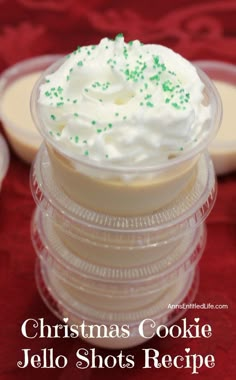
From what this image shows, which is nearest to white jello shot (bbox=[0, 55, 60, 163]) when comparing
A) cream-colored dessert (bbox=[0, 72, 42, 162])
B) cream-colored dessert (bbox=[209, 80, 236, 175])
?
cream-colored dessert (bbox=[0, 72, 42, 162])

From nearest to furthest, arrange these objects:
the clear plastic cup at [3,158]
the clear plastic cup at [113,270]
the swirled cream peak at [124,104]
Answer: the swirled cream peak at [124,104] < the clear plastic cup at [113,270] < the clear plastic cup at [3,158]

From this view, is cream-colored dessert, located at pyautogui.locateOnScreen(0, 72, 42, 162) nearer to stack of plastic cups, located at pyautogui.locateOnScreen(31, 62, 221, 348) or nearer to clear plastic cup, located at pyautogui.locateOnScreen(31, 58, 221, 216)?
stack of plastic cups, located at pyautogui.locateOnScreen(31, 62, 221, 348)

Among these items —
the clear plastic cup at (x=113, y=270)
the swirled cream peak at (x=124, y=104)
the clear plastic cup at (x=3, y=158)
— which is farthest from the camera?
the clear plastic cup at (x=3, y=158)

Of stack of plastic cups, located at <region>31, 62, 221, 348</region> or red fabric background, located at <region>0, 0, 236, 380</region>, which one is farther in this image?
red fabric background, located at <region>0, 0, 236, 380</region>

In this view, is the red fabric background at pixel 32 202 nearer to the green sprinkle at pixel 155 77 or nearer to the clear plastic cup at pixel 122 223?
the clear plastic cup at pixel 122 223

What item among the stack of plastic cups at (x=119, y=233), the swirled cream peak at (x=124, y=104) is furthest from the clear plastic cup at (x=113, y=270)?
the swirled cream peak at (x=124, y=104)

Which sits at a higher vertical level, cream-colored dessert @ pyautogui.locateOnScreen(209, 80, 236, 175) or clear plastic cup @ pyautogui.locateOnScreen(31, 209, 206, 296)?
clear plastic cup @ pyautogui.locateOnScreen(31, 209, 206, 296)

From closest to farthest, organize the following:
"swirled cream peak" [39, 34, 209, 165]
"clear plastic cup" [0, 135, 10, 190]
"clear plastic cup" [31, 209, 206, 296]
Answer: "swirled cream peak" [39, 34, 209, 165] < "clear plastic cup" [31, 209, 206, 296] < "clear plastic cup" [0, 135, 10, 190]
